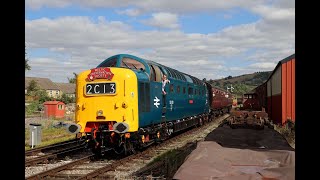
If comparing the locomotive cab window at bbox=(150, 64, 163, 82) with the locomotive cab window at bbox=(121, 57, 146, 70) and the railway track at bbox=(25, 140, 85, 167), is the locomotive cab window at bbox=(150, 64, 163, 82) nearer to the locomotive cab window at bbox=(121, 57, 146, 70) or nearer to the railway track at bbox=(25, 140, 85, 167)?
the locomotive cab window at bbox=(121, 57, 146, 70)

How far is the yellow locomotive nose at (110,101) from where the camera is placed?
11.8m

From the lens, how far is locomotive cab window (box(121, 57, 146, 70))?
513 inches

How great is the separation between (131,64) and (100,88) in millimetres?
1796

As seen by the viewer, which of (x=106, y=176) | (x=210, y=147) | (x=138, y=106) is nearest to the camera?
(x=210, y=147)

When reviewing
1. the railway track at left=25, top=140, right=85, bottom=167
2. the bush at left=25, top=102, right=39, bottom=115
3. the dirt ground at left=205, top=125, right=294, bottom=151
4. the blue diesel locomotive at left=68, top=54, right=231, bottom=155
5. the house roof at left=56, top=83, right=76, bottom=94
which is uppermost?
the house roof at left=56, top=83, right=76, bottom=94

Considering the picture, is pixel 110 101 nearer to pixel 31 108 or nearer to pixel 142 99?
pixel 142 99

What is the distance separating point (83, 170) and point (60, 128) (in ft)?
59.4

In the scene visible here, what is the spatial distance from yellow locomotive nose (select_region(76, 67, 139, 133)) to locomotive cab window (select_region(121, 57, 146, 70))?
97 cm

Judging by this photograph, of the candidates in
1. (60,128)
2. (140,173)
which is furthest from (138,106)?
(60,128)

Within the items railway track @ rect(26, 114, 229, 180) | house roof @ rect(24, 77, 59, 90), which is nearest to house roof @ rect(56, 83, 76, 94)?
house roof @ rect(24, 77, 59, 90)

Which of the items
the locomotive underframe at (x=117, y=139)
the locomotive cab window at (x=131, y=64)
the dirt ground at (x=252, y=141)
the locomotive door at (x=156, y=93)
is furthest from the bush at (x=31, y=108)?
→ the dirt ground at (x=252, y=141)

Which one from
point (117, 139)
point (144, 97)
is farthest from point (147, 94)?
point (117, 139)
